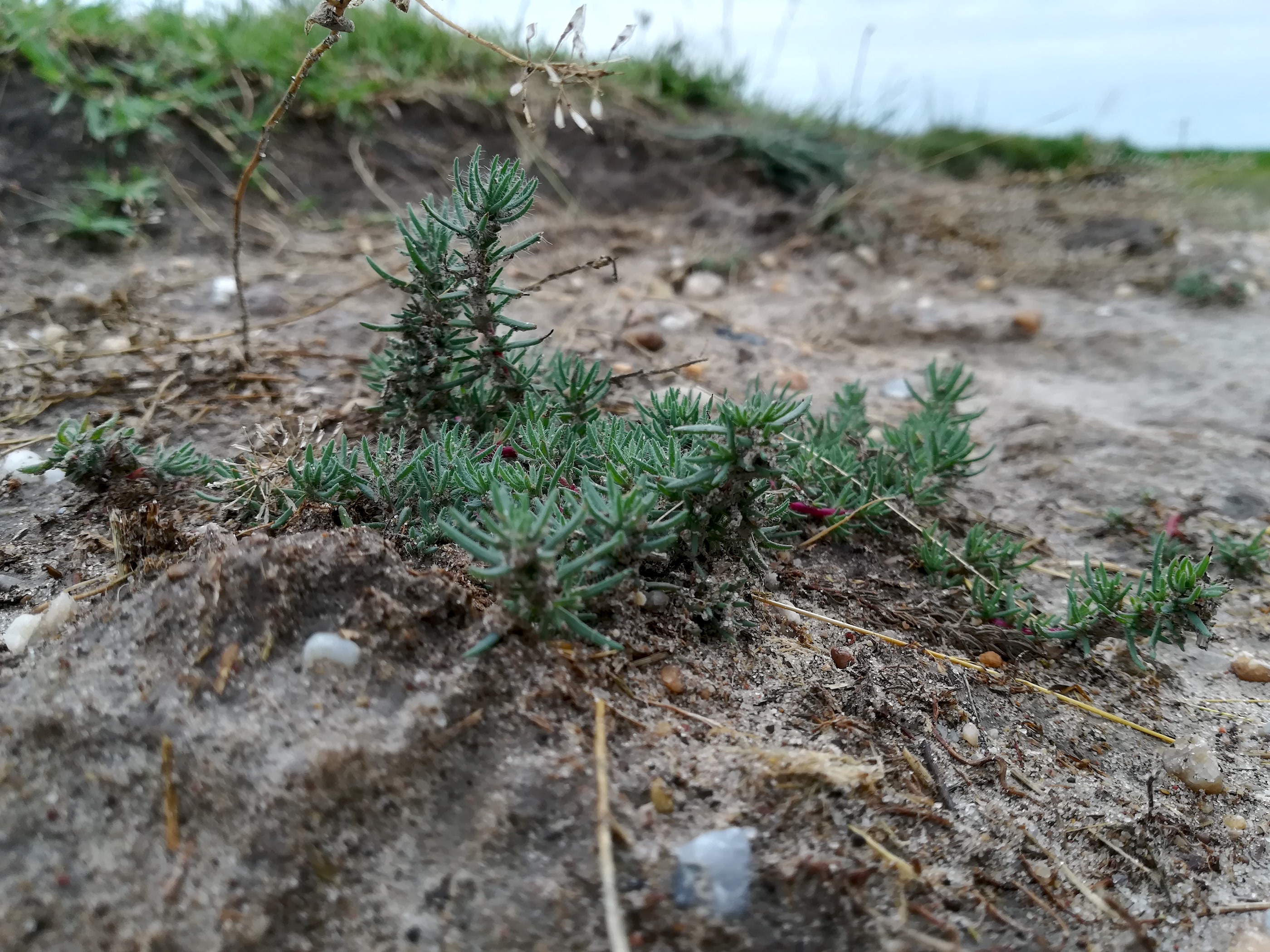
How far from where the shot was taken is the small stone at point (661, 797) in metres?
1.30

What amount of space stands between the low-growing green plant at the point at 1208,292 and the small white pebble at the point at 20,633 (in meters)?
5.10

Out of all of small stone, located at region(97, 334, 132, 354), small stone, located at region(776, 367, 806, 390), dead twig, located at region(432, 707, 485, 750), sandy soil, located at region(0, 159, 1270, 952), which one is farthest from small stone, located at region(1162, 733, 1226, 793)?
small stone, located at region(97, 334, 132, 354)

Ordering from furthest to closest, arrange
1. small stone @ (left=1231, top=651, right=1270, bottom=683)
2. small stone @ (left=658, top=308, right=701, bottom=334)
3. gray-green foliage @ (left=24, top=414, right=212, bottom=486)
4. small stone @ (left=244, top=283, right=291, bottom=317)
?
small stone @ (left=658, top=308, right=701, bottom=334) < small stone @ (left=244, top=283, right=291, bottom=317) < small stone @ (left=1231, top=651, right=1270, bottom=683) < gray-green foliage @ (left=24, top=414, right=212, bottom=486)

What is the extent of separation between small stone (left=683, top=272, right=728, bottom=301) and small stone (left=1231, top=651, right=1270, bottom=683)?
264 centimetres

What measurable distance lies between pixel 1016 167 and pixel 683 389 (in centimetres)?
472

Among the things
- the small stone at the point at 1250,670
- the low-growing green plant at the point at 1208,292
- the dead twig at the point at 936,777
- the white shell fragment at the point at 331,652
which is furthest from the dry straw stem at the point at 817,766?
the low-growing green plant at the point at 1208,292

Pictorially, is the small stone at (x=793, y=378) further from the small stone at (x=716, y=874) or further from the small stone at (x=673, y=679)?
the small stone at (x=716, y=874)

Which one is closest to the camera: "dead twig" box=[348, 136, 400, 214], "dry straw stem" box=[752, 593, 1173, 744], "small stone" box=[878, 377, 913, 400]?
"dry straw stem" box=[752, 593, 1173, 744]

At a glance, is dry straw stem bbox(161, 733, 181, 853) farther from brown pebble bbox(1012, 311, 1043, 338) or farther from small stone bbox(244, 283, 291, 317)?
brown pebble bbox(1012, 311, 1043, 338)

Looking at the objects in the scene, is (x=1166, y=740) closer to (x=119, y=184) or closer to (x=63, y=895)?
(x=63, y=895)

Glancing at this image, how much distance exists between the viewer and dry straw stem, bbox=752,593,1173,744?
5.95 ft

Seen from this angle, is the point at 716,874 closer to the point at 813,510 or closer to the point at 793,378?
the point at 813,510

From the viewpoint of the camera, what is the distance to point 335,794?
1248 millimetres

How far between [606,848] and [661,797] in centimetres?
13
